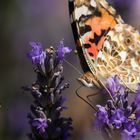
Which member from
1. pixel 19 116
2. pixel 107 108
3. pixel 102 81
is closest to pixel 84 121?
pixel 19 116

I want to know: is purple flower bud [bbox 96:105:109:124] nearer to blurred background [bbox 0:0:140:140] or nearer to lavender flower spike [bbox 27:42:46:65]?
lavender flower spike [bbox 27:42:46:65]

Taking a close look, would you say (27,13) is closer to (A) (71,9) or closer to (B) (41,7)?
(B) (41,7)

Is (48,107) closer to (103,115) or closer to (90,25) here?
(103,115)

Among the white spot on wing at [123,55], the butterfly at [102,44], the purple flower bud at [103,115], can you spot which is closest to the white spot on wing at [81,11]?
the butterfly at [102,44]

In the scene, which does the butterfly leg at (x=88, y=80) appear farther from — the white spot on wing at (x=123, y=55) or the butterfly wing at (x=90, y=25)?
the white spot on wing at (x=123, y=55)

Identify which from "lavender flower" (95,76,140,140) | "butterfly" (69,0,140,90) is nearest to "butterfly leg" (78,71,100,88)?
"butterfly" (69,0,140,90)

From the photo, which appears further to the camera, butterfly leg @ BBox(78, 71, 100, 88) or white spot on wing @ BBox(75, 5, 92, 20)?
white spot on wing @ BBox(75, 5, 92, 20)
